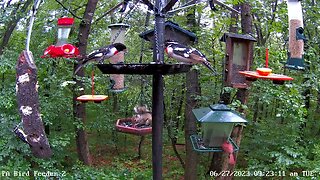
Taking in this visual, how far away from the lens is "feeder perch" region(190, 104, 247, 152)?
2025mm

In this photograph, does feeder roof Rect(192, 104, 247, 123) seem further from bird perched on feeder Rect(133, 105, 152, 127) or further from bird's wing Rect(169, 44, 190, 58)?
bird perched on feeder Rect(133, 105, 152, 127)

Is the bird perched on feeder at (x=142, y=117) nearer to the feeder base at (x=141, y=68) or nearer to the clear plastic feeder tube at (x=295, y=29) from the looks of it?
the feeder base at (x=141, y=68)

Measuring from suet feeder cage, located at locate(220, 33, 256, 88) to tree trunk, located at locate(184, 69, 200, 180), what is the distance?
2.72 meters

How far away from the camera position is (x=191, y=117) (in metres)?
6.30

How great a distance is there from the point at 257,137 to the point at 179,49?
5.30m

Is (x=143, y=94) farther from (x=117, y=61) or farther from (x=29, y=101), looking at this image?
(x=29, y=101)

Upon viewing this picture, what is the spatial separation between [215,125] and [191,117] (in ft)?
13.3

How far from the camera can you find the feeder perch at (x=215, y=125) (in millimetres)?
2025

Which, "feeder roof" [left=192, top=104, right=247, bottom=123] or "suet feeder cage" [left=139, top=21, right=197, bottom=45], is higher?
"suet feeder cage" [left=139, top=21, right=197, bottom=45]

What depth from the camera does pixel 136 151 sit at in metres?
9.73

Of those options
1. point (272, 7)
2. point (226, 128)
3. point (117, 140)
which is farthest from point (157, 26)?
point (117, 140)

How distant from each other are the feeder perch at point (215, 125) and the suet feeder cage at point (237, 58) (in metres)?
0.72

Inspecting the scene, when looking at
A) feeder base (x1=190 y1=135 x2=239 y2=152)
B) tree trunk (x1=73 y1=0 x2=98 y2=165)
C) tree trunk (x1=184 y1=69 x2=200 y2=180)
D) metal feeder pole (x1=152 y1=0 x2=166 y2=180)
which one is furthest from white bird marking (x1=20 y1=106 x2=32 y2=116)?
tree trunk (x1=184 y1=69 x2=200 y2=180)

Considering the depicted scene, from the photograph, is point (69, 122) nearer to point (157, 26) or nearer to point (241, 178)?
point (241, 178)
